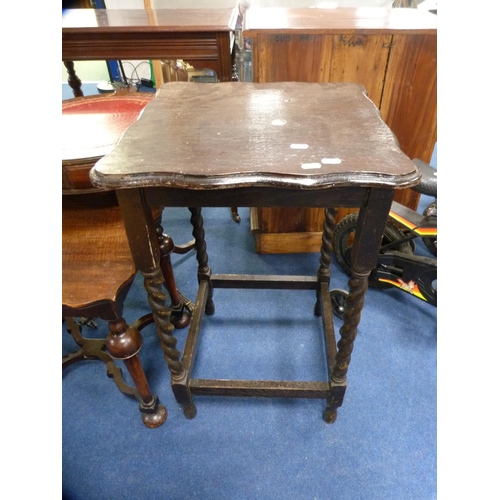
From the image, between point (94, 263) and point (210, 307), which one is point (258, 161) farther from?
point (210, 307)

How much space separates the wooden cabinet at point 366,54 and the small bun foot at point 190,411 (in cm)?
113

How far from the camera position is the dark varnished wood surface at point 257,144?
0.57m

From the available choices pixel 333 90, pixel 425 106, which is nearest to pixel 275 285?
pixel 333 90

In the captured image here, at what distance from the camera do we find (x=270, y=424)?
1.08 metres

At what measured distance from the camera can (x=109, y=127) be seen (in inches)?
38.1

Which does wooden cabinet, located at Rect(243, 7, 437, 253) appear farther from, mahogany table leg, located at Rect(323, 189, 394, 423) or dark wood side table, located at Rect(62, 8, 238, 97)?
mahogany table leg, located at Rect(323, 189, 394, 423)

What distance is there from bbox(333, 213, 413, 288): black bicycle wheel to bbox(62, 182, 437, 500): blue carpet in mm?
216

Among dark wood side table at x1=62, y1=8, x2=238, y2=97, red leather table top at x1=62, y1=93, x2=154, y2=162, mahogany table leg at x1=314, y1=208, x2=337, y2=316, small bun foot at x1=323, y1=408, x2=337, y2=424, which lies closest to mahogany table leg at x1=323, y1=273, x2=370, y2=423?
small bun foot at x1=323, y1=408, x2=337, y2=424

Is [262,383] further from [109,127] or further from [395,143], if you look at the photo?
[109,127]

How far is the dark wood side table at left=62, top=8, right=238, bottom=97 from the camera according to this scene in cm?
135

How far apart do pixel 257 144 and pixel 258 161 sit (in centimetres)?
7

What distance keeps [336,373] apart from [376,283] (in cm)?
62

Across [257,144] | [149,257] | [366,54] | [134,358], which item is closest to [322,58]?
[366,54]

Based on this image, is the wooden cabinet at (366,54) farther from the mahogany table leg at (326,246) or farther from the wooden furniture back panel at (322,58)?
the mahogany table leg at (326,246)
